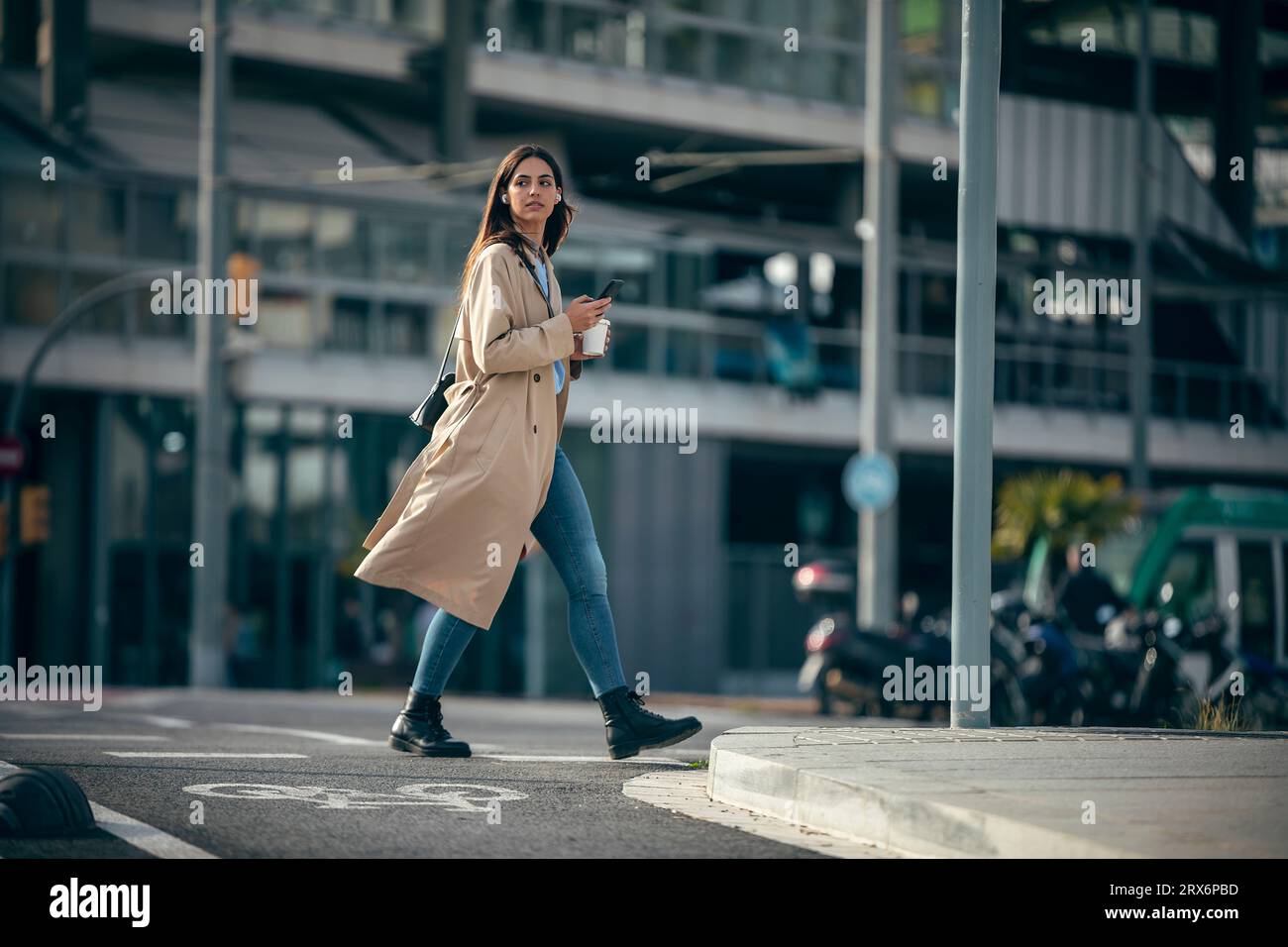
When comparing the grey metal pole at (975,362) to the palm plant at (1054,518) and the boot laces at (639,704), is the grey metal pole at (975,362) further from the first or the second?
the palm plant at (1054,518)

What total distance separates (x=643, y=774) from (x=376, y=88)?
80.8 ft

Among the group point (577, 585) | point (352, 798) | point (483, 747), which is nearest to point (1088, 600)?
point (483, 747)

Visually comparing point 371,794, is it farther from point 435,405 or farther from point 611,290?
point 611,290

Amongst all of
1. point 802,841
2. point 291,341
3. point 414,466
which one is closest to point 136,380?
point 291,341

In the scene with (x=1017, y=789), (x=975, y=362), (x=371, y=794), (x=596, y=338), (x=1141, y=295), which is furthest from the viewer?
(x=1141, y=295)

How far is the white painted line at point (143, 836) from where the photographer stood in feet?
16.2

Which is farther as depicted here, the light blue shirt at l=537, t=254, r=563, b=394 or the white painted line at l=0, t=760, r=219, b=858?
the light blue shirt at l=537, t=254, r=563, b=394

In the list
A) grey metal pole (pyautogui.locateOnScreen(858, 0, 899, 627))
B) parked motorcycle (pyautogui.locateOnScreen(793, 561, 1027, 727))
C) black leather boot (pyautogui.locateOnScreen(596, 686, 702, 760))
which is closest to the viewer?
black leather boot (pyautogui.locateOnScreen(596, 686, 702, 760))

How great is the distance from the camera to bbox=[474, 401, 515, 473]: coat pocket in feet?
22.1

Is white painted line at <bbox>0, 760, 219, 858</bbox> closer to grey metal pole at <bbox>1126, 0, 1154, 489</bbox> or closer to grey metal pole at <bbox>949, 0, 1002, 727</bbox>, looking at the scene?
grey metal pole at <bbox>949, 0, 1002, 727</bbox>

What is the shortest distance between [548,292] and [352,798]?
6.36ft

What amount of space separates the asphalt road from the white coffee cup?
1475 millimetres

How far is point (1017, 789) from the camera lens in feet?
18.3

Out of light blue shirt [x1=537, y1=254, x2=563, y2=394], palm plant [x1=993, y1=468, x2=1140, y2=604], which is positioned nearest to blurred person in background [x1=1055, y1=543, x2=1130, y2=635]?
palm plant [x1=993, y1=468, x2=1140, y2=604]
